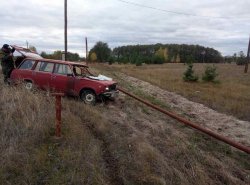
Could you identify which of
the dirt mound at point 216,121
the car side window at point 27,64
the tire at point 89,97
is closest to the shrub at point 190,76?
the dirt mound at point 216,121

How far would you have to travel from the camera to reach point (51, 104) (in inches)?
333

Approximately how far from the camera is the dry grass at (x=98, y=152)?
5434mm

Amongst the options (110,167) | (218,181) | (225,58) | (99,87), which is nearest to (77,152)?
(110,167)

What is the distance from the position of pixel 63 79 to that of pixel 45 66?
3.27ft

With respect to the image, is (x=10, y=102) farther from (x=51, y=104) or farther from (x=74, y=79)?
(x=74, y=79)

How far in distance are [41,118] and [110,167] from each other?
223cm

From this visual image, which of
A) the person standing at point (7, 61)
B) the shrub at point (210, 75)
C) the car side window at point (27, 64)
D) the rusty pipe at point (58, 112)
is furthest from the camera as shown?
the shrub at point (210, 75)

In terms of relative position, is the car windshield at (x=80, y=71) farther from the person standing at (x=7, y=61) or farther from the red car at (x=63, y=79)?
the person standing at (x=7, y=61)

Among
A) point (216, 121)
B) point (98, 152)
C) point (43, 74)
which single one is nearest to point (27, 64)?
point (43, 74)

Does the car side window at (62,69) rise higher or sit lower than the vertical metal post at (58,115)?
higher

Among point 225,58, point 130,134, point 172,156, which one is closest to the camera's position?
point 172,156

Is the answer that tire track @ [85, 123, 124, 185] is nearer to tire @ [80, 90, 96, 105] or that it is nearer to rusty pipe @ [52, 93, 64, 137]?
rusty pipe @ [52, 93, 64, 137]

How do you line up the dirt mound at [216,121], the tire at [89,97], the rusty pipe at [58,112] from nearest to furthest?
the rusty pipe at [58,112]
the dirt mound at [216,121]
the tire at [89,97]

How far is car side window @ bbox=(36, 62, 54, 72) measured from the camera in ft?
39.2
